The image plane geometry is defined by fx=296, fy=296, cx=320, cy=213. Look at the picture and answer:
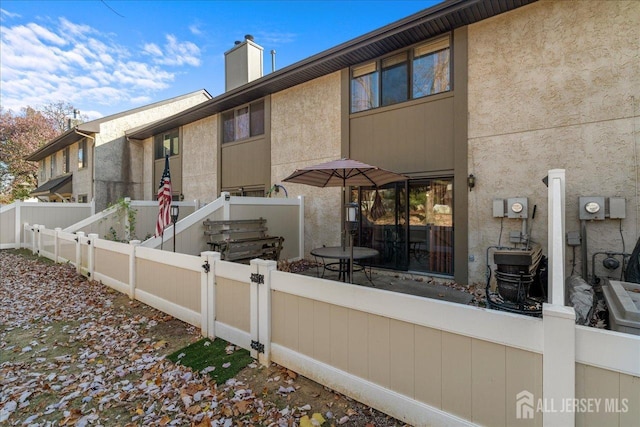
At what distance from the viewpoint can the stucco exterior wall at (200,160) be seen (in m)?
11.7

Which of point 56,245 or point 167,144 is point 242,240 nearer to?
point 56,245

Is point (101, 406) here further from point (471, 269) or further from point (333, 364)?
point (471, 269)


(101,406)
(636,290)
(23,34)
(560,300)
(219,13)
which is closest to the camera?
(560,300)

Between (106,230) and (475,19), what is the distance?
11.3 m

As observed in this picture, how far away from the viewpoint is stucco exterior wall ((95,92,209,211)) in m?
14.2

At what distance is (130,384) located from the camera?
2.97m

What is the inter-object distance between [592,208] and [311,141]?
6262mm

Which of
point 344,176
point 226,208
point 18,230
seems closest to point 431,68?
point 344,176

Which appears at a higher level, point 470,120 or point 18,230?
point 470,120

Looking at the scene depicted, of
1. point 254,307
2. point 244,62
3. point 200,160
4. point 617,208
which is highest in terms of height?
point 244,62

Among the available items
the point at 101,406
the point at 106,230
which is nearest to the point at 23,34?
the point at 106,230

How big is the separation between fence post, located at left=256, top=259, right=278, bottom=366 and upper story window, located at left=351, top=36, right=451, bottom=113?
17.9 feet

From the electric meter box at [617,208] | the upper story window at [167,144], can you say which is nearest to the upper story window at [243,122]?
the upper story window at [167,144]

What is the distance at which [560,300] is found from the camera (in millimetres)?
2287
